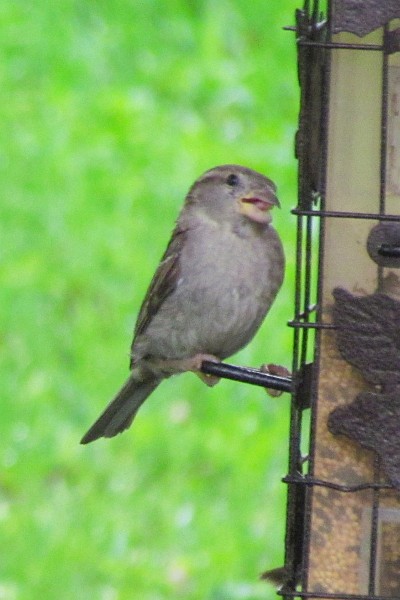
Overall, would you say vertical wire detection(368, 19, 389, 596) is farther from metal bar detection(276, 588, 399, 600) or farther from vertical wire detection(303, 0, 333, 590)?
vertical wire detection(303, 0, 333, 590)

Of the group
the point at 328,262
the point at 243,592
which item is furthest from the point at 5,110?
the point at 328,262

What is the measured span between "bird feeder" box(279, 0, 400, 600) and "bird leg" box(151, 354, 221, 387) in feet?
2.44

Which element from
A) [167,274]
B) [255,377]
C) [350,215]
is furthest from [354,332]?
[167,274]

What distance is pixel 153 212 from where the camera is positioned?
27.0 feet

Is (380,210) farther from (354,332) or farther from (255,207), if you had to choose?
(255,207)

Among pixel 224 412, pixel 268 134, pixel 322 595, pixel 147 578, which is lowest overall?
pixel 322 595

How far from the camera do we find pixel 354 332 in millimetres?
3885

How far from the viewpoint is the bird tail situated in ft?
17.6

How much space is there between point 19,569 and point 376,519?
110 inches

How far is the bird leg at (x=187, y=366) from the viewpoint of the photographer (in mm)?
4844

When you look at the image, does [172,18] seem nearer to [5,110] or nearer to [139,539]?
[5,110]

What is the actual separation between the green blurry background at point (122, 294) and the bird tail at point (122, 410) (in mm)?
729

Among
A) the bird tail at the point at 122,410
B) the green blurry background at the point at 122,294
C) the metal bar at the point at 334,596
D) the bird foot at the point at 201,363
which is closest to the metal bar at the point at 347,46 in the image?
the bird foot at the point at 201,363

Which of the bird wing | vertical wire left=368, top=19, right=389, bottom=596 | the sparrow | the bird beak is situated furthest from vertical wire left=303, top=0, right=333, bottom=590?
the bird wing
